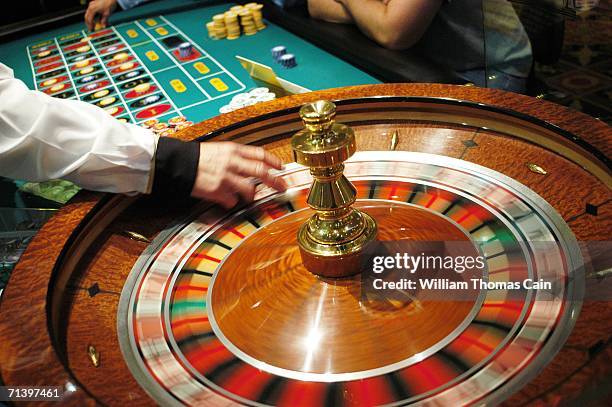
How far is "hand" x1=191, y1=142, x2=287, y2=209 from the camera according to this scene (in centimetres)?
109

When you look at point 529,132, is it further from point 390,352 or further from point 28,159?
point 28,159

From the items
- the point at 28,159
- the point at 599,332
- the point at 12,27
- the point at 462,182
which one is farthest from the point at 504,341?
the point at 12,27

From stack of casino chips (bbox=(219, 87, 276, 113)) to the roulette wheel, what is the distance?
84 cm

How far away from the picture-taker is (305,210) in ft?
3.55

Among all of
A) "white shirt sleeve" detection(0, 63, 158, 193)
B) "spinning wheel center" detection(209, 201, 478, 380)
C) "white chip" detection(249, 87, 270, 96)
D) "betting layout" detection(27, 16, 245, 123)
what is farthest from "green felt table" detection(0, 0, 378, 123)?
"spinning wheel center" detection(209, 201, 478, 380)

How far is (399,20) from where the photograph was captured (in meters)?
2.12

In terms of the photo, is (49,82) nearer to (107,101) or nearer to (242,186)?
(107,101)

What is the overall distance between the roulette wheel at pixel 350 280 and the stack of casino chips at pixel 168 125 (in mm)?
782

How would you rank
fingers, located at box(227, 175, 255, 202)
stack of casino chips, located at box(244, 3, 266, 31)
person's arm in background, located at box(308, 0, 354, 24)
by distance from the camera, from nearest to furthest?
fingers, located at box(227, 175, 255, 202)
person's arm in background, located at box(308, 0, 354, 24)
stack of casino chips, located at box(244, 3, 266, 31)

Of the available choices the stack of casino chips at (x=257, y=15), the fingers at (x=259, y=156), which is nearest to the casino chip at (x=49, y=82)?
the stack of casino chips at (x=257, y=15)

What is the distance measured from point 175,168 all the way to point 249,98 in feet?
3.16

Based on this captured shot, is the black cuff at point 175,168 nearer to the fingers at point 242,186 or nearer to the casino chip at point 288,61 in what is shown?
the fingers at point 242,186

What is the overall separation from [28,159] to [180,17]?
106 inches

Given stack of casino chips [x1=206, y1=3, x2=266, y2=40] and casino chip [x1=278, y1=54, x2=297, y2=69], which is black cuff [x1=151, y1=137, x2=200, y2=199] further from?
stack of casino chips [x1=206, y1=3, x2=266, y2=40]
